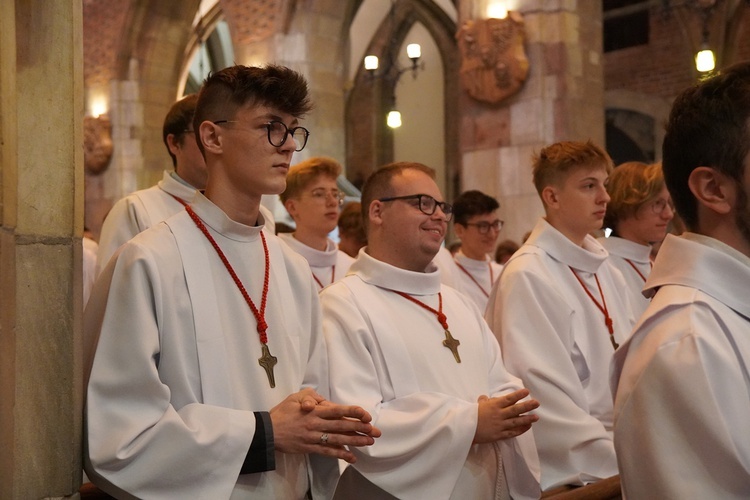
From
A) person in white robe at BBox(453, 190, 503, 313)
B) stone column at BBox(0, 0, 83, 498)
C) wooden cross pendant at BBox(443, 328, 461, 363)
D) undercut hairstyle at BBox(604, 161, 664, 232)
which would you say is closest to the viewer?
stone column at BBox(0, 0, 83, 498)

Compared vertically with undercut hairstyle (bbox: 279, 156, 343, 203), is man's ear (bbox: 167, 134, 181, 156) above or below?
above

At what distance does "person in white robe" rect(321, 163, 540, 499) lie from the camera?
9.39 ft

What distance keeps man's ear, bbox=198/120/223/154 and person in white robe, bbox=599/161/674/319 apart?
3078 mm

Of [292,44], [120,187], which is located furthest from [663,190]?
[120,187]

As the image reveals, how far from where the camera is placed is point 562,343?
3785 mm

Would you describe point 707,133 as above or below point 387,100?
below

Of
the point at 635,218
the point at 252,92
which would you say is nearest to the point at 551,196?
the point at 635,218

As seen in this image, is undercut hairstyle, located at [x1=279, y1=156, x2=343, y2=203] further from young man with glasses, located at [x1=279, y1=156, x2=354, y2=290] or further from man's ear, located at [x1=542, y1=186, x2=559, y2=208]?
man's ear, located at [x1=542, y1=186, x2=559, y2=208]

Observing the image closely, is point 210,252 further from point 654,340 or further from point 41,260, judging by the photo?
point 654,340

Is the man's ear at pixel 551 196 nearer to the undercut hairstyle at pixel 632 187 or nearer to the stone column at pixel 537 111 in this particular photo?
the undercut hairstyle at pixel 632 187

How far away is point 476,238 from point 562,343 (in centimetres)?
270

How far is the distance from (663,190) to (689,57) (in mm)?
11471

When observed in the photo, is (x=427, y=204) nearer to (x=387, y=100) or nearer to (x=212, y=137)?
(x=212, y=137)

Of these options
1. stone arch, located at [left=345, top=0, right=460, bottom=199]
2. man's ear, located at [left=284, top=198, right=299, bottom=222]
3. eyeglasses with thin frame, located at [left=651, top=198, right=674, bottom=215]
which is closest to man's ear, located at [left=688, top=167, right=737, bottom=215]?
eyeglasses with thin frame, located at [left=651, top=198, right=674, bottom=215]
